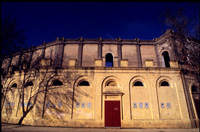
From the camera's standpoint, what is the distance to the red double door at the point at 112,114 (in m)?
12.4

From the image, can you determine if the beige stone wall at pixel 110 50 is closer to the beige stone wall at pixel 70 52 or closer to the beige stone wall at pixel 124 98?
the beige stone wall at pixel 70 52

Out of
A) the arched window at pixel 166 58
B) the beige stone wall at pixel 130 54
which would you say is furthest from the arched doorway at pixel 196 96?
the beige stone wall at pixel 130 54

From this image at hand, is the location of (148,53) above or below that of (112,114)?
above

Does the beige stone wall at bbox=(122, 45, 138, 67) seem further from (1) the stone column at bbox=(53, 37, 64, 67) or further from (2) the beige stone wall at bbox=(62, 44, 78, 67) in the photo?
(1) the stone column at bbox=(53, 37, 64, 67)

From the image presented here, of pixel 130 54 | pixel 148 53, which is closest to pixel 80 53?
pixel 130 54

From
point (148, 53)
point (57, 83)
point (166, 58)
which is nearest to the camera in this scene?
point (57, 83)

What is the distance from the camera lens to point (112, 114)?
1265cm

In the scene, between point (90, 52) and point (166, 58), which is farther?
point (166, 58)

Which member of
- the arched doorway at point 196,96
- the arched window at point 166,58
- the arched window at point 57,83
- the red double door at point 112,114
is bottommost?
the red double door at point 112,114

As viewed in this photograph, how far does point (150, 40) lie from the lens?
21.9 metres

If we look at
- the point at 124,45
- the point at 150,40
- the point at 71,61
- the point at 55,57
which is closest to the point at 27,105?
the point at 71,61

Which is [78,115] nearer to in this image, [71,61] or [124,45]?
[71,61]

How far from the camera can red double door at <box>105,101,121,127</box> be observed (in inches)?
487

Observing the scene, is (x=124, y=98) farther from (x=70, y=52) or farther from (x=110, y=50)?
(x=70, y=52)
